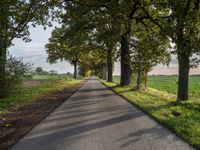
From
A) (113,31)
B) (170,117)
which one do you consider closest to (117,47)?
(113,31)

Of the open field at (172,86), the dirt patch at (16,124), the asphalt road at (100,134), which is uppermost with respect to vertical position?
the asphalt road at (100,134)

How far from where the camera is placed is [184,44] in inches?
821

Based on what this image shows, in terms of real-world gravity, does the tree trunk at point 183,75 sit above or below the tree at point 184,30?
below

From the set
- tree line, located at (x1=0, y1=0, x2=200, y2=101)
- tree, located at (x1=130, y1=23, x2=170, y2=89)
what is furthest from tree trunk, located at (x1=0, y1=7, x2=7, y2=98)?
tree, located at (x1=130, y1=23, x2=170, y2=89)

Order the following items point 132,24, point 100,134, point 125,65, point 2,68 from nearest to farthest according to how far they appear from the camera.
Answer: point 100,134, point 2,68, point 132,24, point 125,65

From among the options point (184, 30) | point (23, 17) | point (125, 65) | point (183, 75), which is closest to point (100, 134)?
point (183, 75)

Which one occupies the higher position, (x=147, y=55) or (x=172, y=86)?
(x=147, y=55)

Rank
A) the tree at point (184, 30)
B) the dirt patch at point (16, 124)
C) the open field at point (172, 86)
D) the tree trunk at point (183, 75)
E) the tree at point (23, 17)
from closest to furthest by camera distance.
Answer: the dirt patch at point (16, 124) → the tree at point (184, 30) → the tree trunk at point (183, 75) → the tree at point (23, 17) → the open field at point (172, 86)

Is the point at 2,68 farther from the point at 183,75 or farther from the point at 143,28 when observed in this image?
the point at 143,28

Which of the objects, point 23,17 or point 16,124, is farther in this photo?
point 23,17

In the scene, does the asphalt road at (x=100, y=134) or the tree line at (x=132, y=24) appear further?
the tree line at (x=132, y=24)

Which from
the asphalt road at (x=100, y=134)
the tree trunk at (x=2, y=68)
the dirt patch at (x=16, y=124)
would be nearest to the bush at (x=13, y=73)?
the tree trunk at (x=2, y=68)

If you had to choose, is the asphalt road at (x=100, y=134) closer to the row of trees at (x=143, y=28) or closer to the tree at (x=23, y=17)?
the row of trees at (x=143, y=28)

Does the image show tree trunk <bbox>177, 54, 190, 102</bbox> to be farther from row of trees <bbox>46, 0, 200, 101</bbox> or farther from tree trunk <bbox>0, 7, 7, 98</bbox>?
tree trunk <bbox>0, 7, 7, 98</bbox>
